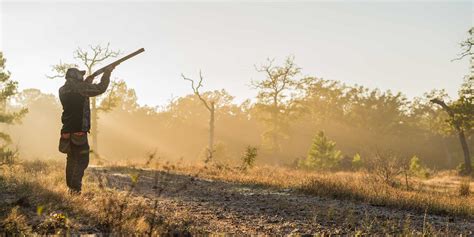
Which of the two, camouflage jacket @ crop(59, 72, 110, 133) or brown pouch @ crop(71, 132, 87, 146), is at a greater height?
camouflage jacket @ crop(59, 72, 110, 133)

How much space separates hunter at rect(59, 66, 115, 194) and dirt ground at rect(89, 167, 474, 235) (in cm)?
85

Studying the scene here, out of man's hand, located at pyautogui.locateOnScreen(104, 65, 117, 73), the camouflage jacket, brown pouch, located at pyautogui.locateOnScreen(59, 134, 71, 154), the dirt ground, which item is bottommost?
the dirt ground

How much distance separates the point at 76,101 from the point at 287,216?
15.3 ft

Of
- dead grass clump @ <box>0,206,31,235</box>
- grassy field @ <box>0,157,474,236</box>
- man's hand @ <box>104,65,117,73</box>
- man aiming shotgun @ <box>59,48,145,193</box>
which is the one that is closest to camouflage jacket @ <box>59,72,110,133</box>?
man aiming shotgun @ <box>59,48,145,193</box>

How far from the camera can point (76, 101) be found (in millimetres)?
7777

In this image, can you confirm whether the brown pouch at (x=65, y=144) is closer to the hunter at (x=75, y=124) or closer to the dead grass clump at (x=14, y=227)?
the hunter at (x=75, y=124)

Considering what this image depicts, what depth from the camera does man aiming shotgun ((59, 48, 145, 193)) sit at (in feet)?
25.0

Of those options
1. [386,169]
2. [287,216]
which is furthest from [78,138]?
[386,169]

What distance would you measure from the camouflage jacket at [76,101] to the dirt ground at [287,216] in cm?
123

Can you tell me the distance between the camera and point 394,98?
68.8 meters

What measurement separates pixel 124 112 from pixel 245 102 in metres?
29.1

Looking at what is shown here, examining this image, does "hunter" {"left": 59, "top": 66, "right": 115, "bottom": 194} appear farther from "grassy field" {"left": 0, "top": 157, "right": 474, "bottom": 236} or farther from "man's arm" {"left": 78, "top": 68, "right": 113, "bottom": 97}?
"grassy field" {"left": 0, "top": 157, "right": 474, "bottom": 236}

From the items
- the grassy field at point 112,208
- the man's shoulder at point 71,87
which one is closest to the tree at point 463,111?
the grassy field at point 112,208

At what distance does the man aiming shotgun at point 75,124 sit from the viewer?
7633mm
